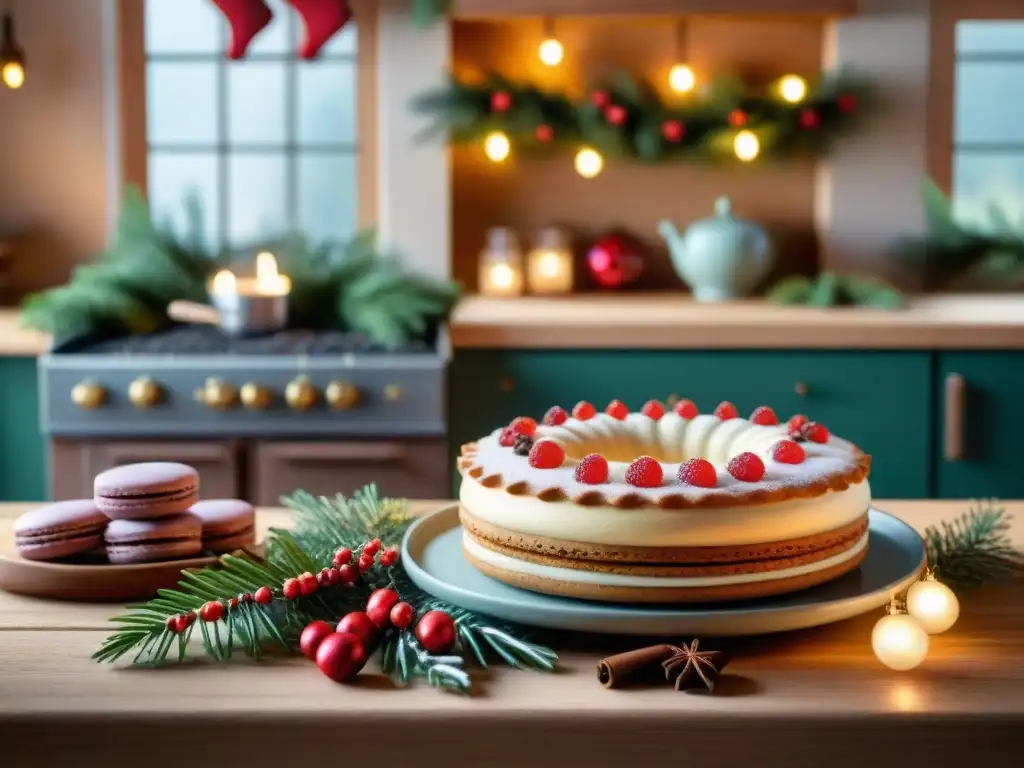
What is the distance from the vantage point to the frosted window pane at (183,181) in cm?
360

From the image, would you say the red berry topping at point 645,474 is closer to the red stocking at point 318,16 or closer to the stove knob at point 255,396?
the red stocking at point 318,16

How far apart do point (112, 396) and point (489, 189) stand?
4.23 ft

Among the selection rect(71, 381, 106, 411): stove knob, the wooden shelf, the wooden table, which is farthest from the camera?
the wooden shelf

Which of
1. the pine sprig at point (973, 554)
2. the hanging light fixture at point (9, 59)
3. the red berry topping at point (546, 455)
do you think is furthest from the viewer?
the hanging light fixture at point (9, 59)

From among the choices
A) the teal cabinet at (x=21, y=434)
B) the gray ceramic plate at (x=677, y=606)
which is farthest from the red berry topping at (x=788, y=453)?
the teal cabinet at (x=21, y=434)

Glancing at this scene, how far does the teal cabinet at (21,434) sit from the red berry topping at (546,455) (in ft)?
6.56

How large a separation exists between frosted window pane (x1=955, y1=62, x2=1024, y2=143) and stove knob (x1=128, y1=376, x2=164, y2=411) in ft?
7.37

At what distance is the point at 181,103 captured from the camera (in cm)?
361

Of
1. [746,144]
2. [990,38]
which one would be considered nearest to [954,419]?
[746,144]

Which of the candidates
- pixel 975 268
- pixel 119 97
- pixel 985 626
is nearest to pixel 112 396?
pixel 119 97

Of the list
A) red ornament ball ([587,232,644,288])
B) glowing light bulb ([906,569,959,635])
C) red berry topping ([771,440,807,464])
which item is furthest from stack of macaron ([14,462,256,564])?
red ornament ball ([587,232,644,288])

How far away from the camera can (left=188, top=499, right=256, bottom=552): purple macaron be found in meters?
1.26

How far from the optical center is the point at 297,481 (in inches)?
109

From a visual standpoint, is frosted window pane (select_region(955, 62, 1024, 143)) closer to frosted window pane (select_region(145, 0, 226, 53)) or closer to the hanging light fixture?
frosted window pane (select_region(145, 0, 226, 53))
